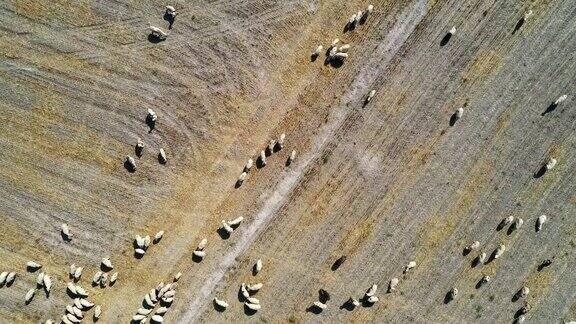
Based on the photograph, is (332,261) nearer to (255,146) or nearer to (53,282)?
(255,146)

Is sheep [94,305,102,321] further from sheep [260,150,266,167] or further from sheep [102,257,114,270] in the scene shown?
sheep [260,150,266,167]

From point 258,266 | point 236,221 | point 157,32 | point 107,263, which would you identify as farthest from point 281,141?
point 107,263

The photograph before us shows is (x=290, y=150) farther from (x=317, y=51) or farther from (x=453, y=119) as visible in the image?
(x=453, y=119)

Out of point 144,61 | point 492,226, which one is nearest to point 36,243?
point 144,61

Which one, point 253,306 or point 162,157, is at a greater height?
point 162,157

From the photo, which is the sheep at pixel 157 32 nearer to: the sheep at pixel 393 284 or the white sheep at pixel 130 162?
the white sheep at pixel 130 162

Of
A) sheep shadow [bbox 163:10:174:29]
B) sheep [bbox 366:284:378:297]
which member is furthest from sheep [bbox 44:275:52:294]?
sheep [bbox 366:284:378:297]
